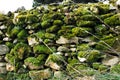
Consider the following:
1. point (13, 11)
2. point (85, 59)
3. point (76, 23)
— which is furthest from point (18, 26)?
point (85, 59)

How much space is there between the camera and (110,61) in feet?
19.0

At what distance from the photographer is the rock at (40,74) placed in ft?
20.9

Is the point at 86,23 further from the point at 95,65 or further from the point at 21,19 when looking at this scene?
the point at 21,19

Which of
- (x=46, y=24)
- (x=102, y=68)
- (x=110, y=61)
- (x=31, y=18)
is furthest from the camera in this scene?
(x=31, y=18)

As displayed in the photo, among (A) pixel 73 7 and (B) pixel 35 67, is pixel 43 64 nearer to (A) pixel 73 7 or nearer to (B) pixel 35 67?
(B) pixel 35 67

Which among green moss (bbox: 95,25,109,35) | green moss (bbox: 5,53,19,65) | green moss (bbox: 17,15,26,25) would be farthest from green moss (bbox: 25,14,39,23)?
green moss (bbox: 95,25,109,35)

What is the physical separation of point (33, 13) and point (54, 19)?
2.65 feet

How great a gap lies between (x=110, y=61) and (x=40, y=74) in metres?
1.35

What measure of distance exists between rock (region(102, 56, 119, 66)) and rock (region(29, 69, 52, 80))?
108cm

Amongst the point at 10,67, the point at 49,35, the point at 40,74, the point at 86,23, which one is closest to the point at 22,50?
the point at 10,67

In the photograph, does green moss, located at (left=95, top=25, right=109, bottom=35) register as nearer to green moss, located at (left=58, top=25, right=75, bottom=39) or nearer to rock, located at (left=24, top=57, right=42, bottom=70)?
green moss, located at (left=58, top=25, right=75, bottom=39)

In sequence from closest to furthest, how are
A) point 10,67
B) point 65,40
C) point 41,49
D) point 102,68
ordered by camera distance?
point 102,68 < point 65,40 < point 41,49 < point 10,67

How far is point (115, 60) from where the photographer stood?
5.69 meters

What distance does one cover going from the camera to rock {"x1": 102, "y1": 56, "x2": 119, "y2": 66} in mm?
5677
